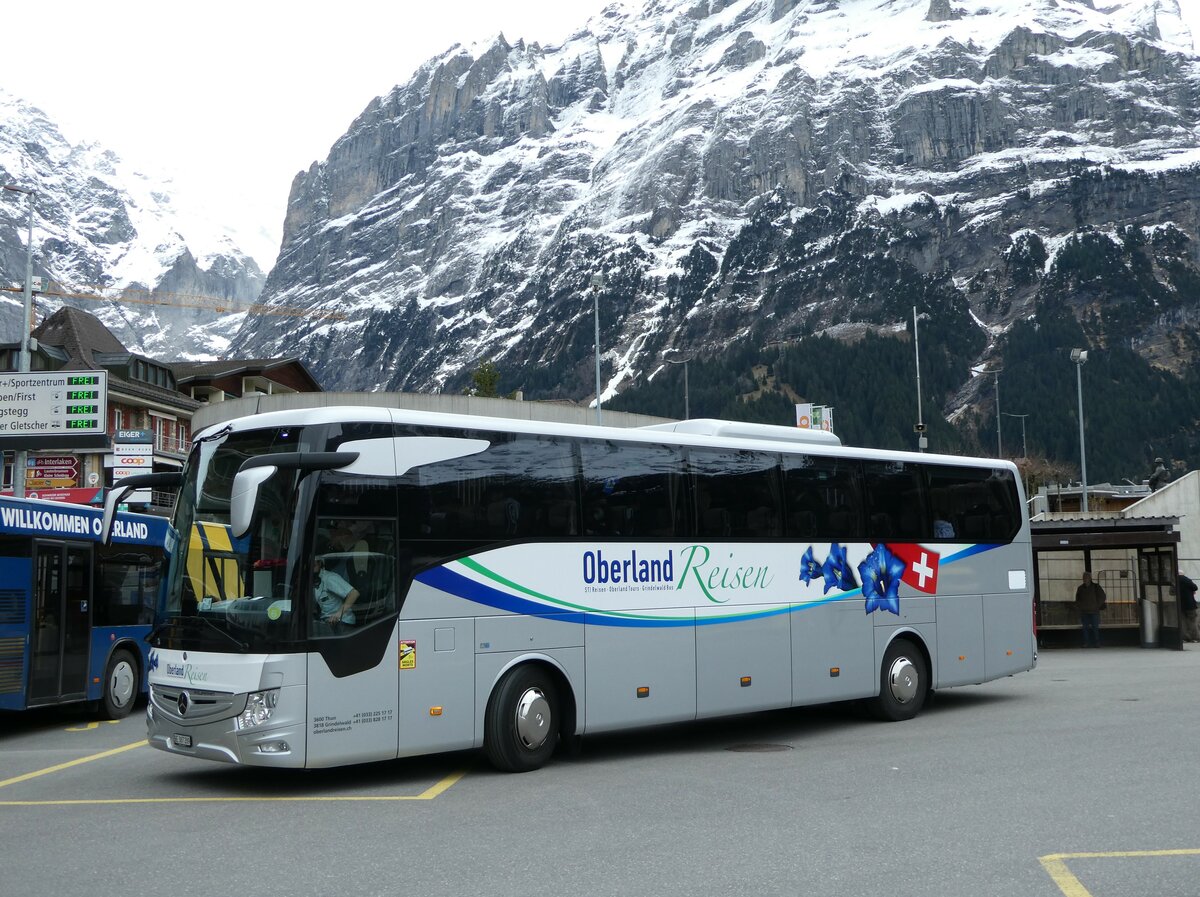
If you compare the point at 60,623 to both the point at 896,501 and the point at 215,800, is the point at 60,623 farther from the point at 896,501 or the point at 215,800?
the point at 896,501

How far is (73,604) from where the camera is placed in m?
16.1

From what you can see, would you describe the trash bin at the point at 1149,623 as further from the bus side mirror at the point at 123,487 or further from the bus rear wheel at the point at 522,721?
the bus side mirror at the point at 123,487

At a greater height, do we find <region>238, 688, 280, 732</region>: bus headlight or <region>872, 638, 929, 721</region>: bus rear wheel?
<region>238, 688, 280, 732</region>: bus headlight

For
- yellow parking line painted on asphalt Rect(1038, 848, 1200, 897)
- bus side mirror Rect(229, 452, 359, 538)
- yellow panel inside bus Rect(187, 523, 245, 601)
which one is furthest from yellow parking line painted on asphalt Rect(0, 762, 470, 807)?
yellow parking line painted on asphalt Rect(1038, 848, 1200, 897)

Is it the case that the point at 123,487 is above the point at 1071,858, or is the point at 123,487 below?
above

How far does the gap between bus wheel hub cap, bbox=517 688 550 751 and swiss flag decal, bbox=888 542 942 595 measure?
18.4 ft

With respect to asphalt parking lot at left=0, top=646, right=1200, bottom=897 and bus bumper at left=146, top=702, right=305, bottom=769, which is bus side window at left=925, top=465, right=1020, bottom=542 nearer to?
asphalt parking lot at left=0, top=646, right=1200, bottom=897

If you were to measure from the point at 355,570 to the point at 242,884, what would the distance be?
11.6 feet

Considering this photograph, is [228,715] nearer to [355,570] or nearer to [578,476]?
[355,570]

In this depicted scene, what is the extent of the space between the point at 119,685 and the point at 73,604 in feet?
5.96

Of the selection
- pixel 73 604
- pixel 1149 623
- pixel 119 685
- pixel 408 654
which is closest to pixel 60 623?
pixel 73 604

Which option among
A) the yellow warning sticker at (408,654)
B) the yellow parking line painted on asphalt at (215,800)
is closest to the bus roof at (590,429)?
the yellow warning sticker at (408,654)

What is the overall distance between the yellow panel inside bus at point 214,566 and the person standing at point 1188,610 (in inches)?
954

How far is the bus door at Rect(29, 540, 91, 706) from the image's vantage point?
50.1 ft
